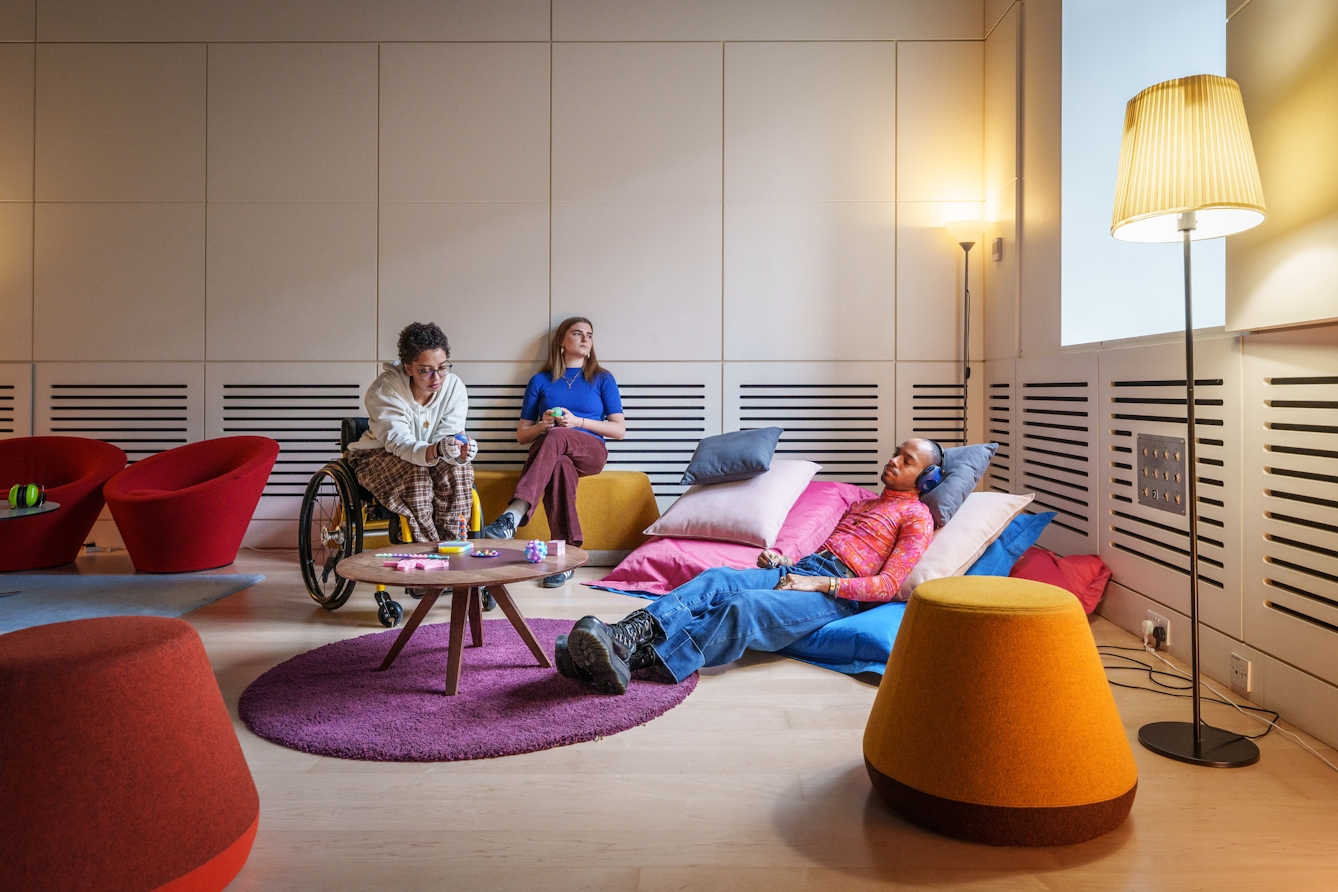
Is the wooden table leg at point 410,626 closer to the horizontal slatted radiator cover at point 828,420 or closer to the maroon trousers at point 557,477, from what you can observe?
the maroon trousers at point 557,477

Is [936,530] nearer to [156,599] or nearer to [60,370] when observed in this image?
[156,599]

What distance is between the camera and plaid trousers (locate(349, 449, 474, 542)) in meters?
3.69

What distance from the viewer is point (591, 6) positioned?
507 cm

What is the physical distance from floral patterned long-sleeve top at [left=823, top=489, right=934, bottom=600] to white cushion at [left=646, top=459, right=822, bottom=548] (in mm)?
910

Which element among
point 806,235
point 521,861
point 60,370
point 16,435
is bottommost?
point 521,861

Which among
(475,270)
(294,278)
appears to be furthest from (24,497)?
(475,270)

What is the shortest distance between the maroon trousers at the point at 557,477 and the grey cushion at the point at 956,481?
5.65 feet

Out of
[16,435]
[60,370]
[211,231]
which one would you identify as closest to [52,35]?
[211,231]

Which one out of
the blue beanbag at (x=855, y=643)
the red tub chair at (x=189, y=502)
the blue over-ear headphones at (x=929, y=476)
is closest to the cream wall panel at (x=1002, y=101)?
the blue over-ear headphones at (x=929, y=476)

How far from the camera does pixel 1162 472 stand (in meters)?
3.10

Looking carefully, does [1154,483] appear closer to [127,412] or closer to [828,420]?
[828,420]

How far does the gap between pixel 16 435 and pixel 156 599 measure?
7.44 ft

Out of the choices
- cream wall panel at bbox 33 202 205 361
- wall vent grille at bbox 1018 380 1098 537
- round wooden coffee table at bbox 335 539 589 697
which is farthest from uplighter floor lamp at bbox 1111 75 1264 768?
cream wall panel at bbox 33 202 205 361

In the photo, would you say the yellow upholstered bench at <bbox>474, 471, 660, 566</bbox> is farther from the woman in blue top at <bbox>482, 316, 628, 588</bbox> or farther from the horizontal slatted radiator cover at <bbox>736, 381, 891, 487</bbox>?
the horizontal slatted radiator cover at <bbox>736, 381, 891, 487</bbox>
